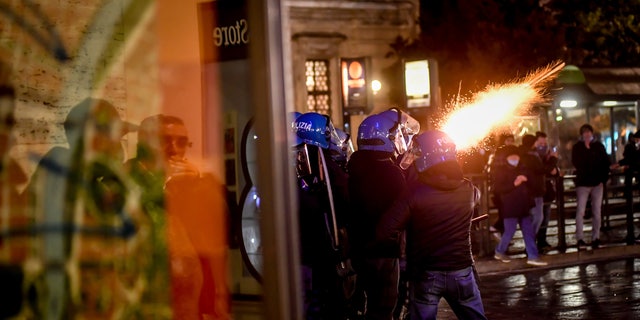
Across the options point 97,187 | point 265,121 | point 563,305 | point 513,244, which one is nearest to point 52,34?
point 97,187

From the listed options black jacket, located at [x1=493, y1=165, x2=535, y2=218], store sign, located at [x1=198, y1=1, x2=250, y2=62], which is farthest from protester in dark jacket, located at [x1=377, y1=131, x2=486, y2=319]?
black jacket, located at [x1=493, y1=165, x2=535, y2=218]

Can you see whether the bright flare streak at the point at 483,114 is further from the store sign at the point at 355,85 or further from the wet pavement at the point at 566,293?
the store sign at the point at 355,85

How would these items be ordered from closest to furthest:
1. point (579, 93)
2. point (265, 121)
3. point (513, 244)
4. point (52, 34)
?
point (265, 121)
point (52, 34)
point (513, 244)
point (579, 93)

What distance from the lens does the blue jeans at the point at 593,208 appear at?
14977 mm

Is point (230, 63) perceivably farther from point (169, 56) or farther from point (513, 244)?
point (513, 244)

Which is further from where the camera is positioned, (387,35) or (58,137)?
(387,35)

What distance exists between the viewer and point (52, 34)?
10.9ft

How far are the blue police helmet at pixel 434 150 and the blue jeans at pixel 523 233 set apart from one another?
7.56 metres

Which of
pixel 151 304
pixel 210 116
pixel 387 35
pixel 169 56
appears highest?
pixel 387 35

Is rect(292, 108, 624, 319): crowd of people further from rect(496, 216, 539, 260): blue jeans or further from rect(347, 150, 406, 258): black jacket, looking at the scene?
rect(496, 216, 539, 260): blue jeans

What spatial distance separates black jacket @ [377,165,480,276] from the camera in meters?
6.05

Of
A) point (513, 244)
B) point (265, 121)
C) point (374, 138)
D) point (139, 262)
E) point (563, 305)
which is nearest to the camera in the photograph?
point (265, 121)

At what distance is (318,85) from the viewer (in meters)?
24.8

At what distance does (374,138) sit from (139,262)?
3.68 m
